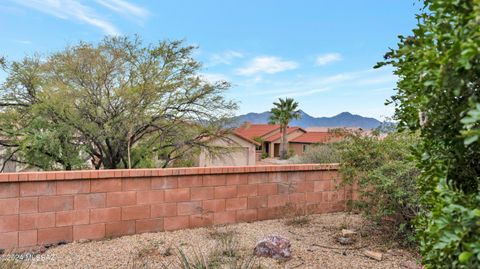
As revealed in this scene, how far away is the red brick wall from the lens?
498cm

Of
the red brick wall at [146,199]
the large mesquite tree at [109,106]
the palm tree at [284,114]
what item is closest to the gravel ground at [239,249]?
the red brick wall at [146,199]

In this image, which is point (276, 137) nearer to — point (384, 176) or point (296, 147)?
point (296, 147)

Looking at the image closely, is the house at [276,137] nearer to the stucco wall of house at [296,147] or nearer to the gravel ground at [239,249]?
the stucco wall of house at [296,147]

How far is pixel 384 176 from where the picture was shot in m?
5.30

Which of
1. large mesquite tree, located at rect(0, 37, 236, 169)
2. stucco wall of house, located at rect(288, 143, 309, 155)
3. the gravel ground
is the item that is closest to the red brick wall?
the gravel ground

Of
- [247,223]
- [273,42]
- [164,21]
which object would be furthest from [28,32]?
[247,223]

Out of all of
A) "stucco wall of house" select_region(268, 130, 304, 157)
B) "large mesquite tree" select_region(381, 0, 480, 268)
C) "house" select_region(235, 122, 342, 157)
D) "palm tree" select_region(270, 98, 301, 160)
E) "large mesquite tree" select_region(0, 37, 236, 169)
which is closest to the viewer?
"large mesquite tree" select_region(381, 0, 480, 268)

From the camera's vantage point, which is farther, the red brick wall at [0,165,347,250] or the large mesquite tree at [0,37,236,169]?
the large mesquite tree at [0,37,236,169]

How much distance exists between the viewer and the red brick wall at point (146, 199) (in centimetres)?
498

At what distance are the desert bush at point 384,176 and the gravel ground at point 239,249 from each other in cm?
42

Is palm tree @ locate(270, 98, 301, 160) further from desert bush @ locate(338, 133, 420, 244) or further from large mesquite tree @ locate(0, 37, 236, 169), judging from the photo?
desert bush @ locate(338, 133, 420, 244)

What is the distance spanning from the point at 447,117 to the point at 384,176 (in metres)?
3.80

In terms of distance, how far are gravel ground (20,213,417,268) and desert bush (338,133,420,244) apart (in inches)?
16.7

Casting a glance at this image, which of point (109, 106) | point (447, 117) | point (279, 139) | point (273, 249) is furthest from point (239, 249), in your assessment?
point (279, 139)
